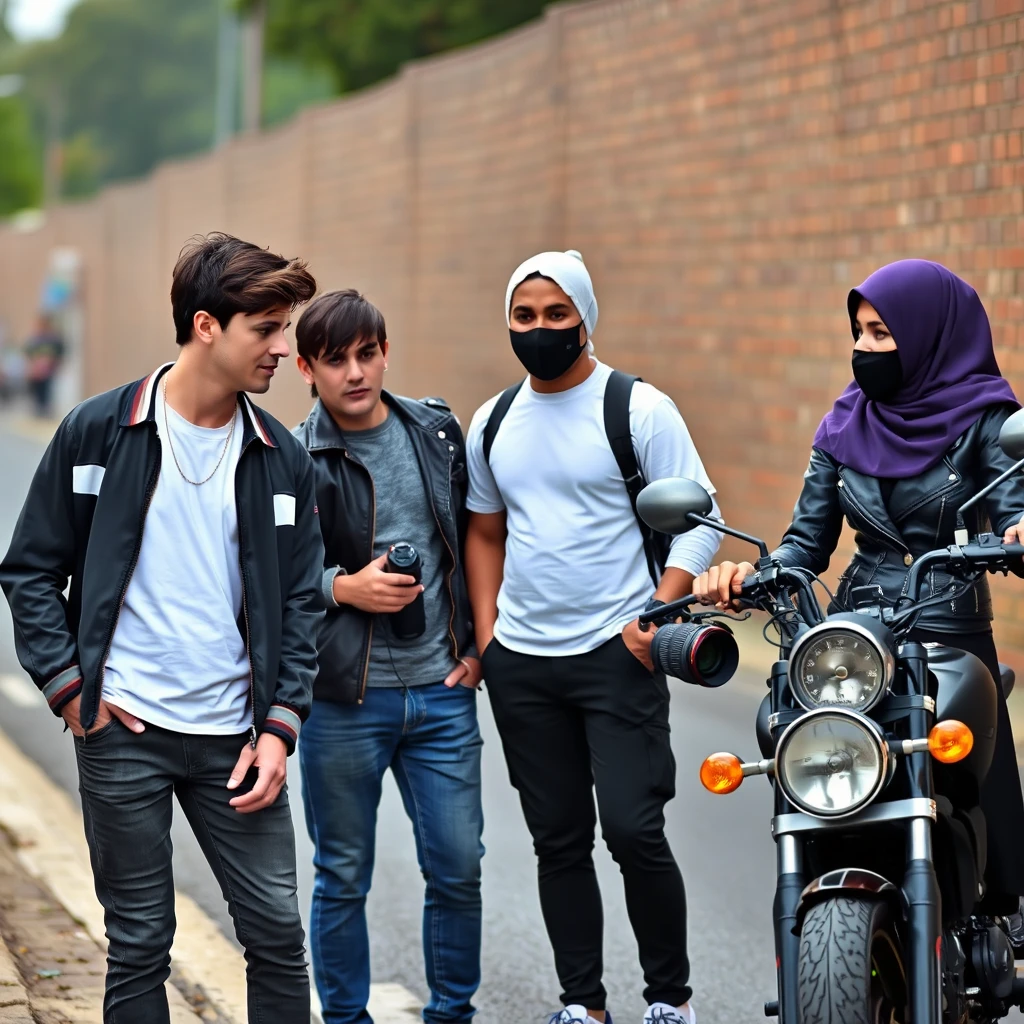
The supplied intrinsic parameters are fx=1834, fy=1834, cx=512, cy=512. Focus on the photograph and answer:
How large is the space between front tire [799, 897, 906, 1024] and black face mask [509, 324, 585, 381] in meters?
1.59

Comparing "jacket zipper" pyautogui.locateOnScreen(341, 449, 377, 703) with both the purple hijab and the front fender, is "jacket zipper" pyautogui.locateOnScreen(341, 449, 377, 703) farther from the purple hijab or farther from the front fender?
the front fender

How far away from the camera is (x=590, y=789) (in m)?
4.59

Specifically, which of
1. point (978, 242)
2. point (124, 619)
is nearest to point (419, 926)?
point (124, 619)

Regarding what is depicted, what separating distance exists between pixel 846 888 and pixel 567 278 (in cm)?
174

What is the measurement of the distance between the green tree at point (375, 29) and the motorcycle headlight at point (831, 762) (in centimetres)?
2600

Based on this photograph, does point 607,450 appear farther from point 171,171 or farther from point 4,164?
point 4,164

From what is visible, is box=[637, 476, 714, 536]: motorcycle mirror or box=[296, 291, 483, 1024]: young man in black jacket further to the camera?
box=[296, 291, 483, 1024]: young man in black jacket

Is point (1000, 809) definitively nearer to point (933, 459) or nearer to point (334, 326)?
point (933, 459)

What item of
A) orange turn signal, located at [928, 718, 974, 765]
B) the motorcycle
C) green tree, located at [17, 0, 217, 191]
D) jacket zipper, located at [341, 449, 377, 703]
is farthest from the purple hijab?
green tree, located at [17, 0, 217, 191]

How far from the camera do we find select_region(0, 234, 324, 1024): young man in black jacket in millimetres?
3572

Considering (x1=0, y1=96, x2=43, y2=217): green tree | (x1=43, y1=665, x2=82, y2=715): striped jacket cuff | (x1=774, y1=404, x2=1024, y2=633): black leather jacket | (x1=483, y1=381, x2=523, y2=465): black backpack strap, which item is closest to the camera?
(x1=43, y1=665, x2=82, y2=715): striped jacket cuff

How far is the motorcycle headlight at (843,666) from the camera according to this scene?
3416 mm

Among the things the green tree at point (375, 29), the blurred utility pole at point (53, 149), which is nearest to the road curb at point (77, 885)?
the green tree at point (375, 29)

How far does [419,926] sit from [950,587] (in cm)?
272
